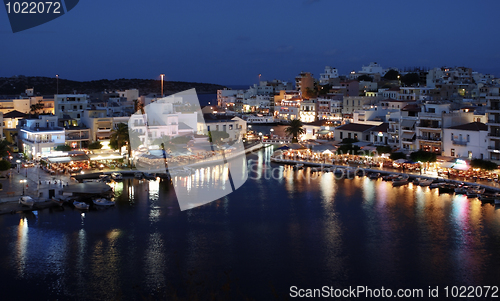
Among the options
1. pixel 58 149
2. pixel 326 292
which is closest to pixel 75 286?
pixel 326 292

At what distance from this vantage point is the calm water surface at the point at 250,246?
10367 millimetres

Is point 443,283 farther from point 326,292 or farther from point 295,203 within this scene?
point 295,203

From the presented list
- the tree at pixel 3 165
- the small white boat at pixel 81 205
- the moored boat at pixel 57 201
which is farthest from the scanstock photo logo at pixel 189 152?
the tree at pixel 3 165

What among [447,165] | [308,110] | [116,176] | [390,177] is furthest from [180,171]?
[308,110]

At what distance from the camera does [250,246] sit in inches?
484

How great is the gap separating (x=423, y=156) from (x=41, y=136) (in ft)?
50.9

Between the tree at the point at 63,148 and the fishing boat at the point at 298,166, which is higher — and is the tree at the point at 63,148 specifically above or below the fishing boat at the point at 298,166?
above

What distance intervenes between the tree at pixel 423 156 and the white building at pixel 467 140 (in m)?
1.03

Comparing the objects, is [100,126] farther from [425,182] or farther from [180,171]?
[425,182]

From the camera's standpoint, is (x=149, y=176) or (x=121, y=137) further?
(x=121, y=137)

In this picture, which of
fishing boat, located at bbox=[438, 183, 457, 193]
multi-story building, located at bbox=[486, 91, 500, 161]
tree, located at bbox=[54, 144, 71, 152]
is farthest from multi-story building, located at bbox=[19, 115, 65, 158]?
multi-story building, located at bbox=[486, 91, 500, 161]

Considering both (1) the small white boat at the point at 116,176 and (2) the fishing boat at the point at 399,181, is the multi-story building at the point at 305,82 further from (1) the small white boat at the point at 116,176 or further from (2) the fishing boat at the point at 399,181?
(1) the small white boat at the point at 116,176

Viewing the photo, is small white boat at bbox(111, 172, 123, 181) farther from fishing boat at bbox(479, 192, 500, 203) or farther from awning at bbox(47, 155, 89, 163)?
fishing boat at bbox(479, 192, 500, 203)

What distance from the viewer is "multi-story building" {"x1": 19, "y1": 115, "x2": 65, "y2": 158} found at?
22156mm
